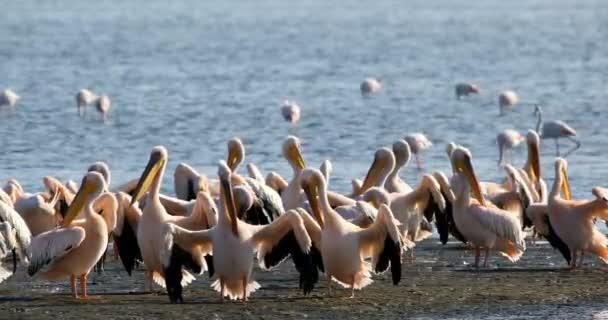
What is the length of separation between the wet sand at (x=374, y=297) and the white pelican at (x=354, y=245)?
0.16 m

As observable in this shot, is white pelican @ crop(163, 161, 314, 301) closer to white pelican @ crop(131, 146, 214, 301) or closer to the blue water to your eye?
white pelican @ crop(131, 146, 214, 301)

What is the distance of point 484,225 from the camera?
35.0ft

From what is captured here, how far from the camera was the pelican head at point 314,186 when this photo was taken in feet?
31.5

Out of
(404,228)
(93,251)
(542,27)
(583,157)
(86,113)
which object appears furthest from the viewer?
(542,27)

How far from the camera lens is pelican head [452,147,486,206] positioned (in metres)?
11.0

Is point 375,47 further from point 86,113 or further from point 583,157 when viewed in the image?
point 583,157

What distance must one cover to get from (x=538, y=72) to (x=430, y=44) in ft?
26.4

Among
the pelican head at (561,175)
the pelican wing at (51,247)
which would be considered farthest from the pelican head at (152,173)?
the pelican head at (561,175)

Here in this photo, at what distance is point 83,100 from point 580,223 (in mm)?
14291

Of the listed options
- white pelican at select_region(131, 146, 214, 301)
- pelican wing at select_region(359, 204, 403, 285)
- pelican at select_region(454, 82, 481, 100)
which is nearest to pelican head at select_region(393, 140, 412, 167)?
white pelican at select_region(131, 146, 214, 301)

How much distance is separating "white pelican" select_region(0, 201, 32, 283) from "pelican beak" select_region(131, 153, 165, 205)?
28.5 inches

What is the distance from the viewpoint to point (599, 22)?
52.9 metres

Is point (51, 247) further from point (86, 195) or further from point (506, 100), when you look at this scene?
point (506, 100)

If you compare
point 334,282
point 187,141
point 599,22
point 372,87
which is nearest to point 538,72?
point 372,87
